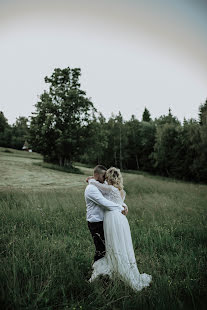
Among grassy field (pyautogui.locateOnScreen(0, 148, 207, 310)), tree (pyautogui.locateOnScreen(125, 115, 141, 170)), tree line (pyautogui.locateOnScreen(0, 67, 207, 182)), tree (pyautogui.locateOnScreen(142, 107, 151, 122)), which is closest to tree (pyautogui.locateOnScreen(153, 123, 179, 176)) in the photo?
tree line (pyautogui.locateOnScreen(0, 67, 207, 182))

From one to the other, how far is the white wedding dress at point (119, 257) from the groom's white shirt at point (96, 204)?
13cm

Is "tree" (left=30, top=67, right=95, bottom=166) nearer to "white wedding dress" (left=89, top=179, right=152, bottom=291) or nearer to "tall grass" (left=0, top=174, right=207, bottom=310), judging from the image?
"tall grass" (left=0, top=174, right=207, bottom=310)

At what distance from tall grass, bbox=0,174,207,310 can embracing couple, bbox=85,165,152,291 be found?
0.20 metres

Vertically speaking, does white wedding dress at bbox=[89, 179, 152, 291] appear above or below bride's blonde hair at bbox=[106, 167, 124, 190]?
below

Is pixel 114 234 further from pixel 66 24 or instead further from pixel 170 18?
pixel 66 24

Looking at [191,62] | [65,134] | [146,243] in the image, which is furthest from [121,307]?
[191,62]

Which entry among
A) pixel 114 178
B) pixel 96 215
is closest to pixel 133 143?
pixel 114 178

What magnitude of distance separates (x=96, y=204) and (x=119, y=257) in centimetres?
103

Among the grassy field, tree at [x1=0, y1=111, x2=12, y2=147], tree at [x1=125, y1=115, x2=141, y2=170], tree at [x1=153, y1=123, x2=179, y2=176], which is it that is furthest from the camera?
tree at [x1=125, y1=115, x2=141, y2=170]

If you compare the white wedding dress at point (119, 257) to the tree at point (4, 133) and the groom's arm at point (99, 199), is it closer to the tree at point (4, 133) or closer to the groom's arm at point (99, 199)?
the groom's arm at point (99, 199)

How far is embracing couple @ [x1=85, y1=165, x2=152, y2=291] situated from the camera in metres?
3.00

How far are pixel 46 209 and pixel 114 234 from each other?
4.60 metres

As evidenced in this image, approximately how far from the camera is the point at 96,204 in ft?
11.5

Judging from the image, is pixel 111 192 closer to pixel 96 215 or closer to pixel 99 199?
pixel 99 199
